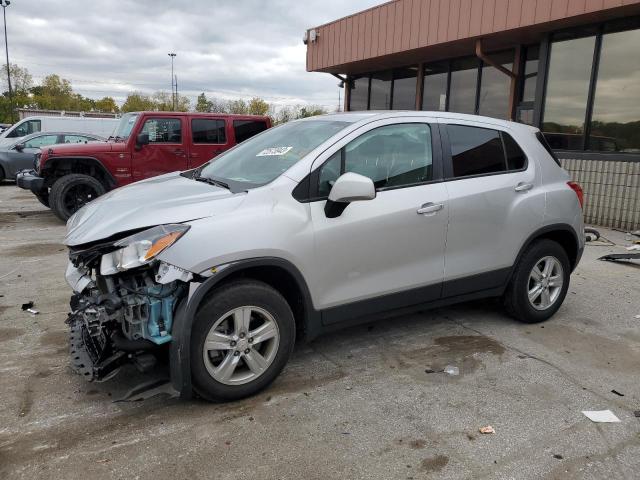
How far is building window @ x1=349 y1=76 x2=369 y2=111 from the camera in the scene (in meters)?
16.0

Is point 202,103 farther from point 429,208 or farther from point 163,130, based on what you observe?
point 429,208

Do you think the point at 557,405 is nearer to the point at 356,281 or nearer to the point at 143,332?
the point at 356,281

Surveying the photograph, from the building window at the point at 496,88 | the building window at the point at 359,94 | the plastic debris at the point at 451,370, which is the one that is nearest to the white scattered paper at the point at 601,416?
the plastic debris at the point at 451,370

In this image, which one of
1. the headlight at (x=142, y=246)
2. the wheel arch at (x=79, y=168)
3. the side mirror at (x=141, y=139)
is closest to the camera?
the headlight at (x=142, y=246)

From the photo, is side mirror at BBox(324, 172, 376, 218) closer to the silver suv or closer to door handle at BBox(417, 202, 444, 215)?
the silver suv

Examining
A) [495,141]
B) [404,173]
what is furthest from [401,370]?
[495,141]

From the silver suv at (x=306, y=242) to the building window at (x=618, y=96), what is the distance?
224 inches

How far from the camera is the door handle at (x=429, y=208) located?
362cm

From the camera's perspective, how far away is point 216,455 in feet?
8.55

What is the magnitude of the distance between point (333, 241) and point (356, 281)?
354 mm

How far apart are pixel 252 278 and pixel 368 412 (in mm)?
1055

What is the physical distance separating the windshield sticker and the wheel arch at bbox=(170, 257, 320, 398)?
953 mm

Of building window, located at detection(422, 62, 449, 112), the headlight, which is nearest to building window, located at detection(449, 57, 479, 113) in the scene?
building window, located at detection(422, 62, 449, 112)

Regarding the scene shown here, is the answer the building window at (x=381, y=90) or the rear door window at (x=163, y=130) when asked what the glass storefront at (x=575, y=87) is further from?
the rear door window at (x=163, y=130)
